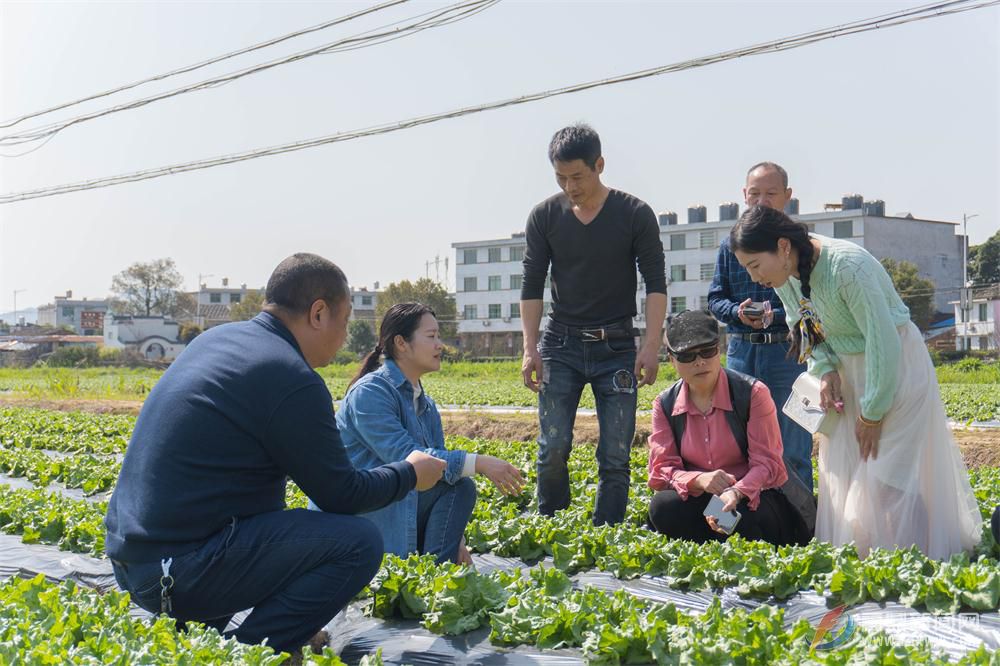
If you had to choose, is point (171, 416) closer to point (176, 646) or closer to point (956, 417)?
point (176, 646)

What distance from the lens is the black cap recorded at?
15.7 feet

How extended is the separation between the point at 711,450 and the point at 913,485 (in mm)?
955

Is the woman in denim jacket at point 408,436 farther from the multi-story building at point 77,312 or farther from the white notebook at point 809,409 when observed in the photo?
the multi-story building at point 77,312

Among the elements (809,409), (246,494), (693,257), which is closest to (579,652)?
(246,494)

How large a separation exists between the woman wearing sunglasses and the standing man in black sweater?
496 mm

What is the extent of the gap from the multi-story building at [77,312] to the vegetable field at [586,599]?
4019 inches

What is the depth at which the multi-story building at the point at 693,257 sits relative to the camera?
59.3 m

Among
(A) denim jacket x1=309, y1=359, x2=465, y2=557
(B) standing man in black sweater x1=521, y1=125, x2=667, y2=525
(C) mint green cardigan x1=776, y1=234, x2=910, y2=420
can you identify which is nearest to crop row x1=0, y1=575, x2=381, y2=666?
(A) denim jacket x1=309, y1=359, x2=465, y2=557

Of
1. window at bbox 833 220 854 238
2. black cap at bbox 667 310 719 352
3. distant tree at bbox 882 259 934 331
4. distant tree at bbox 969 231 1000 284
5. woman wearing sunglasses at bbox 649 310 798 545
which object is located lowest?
woman wearing sunglasses at bbox 649 310 798 545

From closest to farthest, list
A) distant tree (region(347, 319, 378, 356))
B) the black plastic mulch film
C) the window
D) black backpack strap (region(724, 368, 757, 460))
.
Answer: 1. the black plastic mulch film
2. black backpack strap (region(724, 368, 757, 460))
3. the window
4. distant tree (region(347, 319, 378, 356))

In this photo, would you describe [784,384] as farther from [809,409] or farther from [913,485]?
[913,485]

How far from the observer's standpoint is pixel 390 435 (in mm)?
4469

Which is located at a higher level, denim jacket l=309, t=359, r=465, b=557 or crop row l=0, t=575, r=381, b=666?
denim jacket l=309, t=359, r=465, b=557

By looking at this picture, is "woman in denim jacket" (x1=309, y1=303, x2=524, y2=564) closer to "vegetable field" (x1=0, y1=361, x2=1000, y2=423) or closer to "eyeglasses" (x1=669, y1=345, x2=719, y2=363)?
"eyeglasses" (x1=669, y1=345, x2=719, y2=363)
